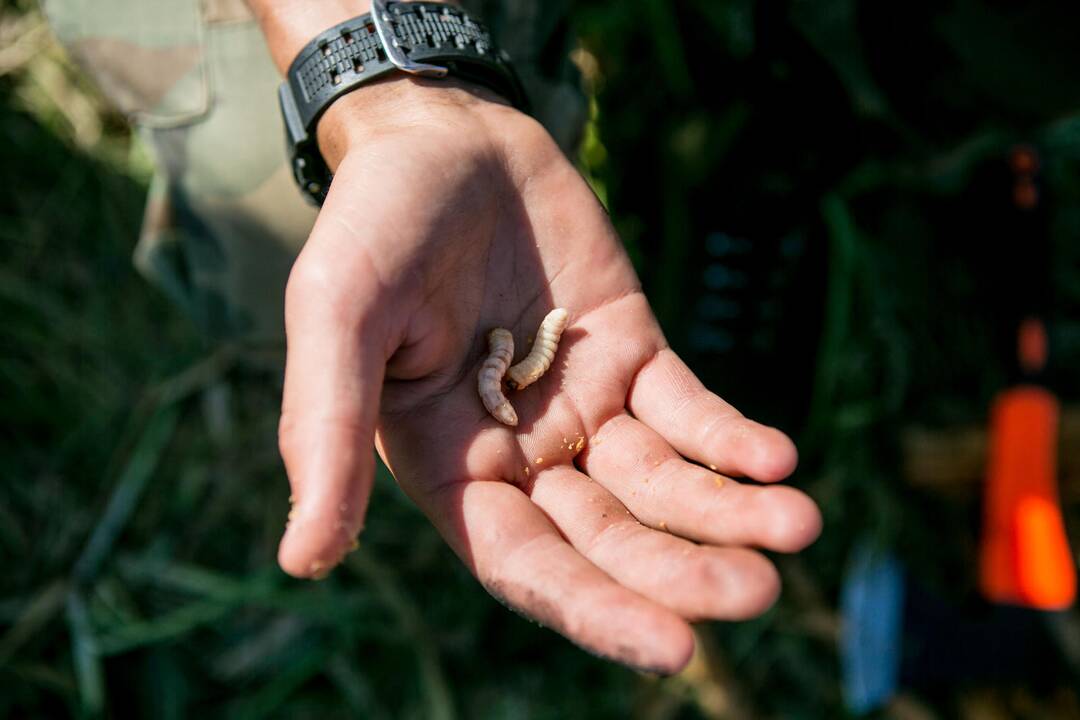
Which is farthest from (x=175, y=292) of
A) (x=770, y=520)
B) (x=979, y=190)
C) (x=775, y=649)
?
(x=979, y=190)

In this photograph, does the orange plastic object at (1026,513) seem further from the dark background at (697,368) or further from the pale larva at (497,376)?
the pale larva at (497,376)

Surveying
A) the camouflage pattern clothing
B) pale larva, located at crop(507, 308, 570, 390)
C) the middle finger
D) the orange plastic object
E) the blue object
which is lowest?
the blue object

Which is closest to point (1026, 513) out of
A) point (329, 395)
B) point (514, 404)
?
point (514, 404)

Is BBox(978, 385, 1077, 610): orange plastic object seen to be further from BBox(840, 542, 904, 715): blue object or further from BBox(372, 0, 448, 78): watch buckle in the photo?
BBox(372, 0, 448, 78): watch buckle

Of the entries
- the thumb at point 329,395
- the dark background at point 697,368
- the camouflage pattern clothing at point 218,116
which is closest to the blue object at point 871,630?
the dark background at point 697,368

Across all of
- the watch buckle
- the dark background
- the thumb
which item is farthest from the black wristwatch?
the dark background

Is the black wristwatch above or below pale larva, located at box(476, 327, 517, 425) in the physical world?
above
